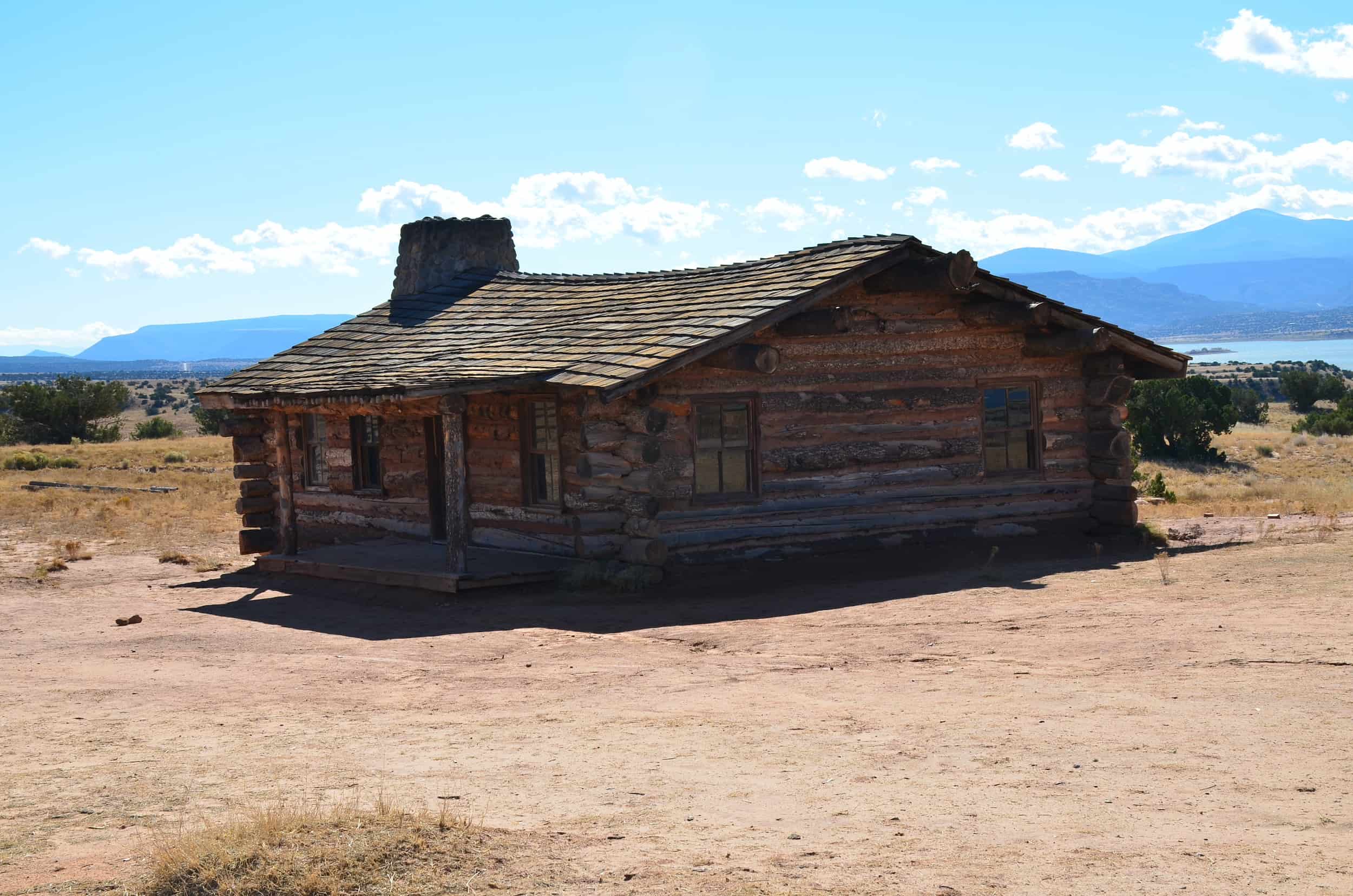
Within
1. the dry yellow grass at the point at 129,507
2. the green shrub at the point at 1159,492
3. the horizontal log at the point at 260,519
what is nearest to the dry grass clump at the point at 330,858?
the horizontal log at the point at 260,519

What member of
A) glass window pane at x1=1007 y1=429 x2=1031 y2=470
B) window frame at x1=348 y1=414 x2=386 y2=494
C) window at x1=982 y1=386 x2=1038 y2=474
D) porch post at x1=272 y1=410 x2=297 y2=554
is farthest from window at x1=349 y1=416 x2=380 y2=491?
glass window pane at x1=1007 y1=429 x2=1031 y2=470

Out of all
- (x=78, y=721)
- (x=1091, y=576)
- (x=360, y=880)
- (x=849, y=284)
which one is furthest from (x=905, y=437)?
(x=360, y=880)

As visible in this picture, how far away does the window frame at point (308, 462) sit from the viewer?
61.3 ft

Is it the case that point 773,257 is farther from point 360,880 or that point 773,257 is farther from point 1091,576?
point 360,880

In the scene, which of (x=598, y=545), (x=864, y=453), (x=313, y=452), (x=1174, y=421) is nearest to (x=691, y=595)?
(x=598, y=545)

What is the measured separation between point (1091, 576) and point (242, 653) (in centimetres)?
824

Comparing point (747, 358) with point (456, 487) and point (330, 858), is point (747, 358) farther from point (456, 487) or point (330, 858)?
point (330, 858)

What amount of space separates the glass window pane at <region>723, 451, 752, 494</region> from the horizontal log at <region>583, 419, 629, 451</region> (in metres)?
1.34

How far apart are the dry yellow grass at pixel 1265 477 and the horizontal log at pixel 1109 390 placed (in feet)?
10.7

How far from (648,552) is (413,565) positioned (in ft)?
10.0

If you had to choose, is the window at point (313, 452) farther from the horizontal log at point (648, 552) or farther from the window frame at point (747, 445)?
the window frame at point (747, 445)

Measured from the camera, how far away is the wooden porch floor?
13812 mm

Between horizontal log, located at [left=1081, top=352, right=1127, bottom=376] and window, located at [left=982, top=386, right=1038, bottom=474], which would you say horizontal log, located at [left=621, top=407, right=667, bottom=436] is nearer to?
window, located at [left=982, top=386, right=1038, bottom=474]

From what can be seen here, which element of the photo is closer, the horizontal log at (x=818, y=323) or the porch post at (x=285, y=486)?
the horizontal log at (x=818, y=323)
